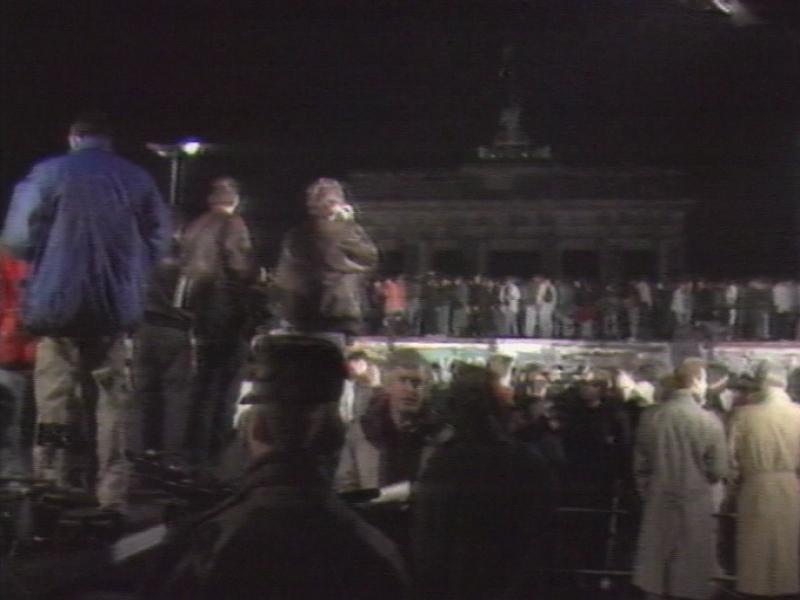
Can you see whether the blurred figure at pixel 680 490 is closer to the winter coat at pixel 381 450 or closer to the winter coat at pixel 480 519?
the winter coat at pixel 480 519

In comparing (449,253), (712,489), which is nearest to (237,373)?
(449,253)

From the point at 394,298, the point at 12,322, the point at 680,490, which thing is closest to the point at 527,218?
the point at 394,298

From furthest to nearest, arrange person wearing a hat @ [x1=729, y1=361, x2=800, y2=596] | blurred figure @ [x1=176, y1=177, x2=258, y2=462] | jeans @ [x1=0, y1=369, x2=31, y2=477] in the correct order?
jeans @ [x1=0, y1=369, x2=31, y2=477], blurred figure @ [x1=176, y1=177, x2=258, y2=462], person wearing a hat @ [x1=729, y1=361, x2=800, y2=596]

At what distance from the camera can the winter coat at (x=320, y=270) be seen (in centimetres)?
155

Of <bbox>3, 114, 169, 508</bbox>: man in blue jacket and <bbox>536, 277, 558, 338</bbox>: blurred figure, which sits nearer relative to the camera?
<bbox>536, 277, 558, 338</bbox>: blurred figure

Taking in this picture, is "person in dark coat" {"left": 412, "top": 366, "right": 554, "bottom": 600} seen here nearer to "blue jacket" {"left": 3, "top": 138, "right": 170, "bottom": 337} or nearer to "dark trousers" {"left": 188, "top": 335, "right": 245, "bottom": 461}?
"dark trousers" {"left": 188, "top": 335, "right": 245, "bottom": 461}

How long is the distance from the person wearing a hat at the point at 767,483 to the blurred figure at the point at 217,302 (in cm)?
80

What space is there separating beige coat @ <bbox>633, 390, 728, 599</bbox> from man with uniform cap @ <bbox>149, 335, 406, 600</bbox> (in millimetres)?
401

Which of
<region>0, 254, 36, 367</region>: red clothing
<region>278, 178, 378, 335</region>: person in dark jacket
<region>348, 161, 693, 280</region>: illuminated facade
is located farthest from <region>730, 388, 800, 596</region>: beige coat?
<region>0, 254, 36, 367</region>: red clothing

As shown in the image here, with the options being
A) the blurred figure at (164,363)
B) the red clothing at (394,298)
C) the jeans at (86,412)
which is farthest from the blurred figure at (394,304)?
the jeans at (86,412)

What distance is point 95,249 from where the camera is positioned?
Result: 64.6 inches

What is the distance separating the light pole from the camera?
166 centimetres

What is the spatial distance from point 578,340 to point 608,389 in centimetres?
10

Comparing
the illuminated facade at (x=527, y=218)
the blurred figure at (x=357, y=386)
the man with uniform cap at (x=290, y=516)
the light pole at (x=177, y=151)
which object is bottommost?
the man with uniform cap at (x=290, y=516)
